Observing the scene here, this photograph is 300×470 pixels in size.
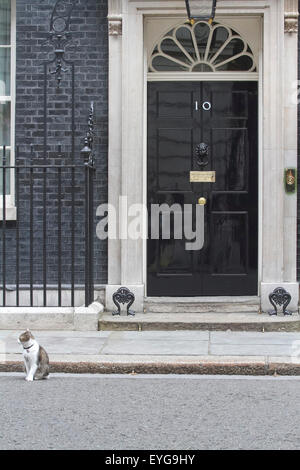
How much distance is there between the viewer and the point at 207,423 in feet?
19.2

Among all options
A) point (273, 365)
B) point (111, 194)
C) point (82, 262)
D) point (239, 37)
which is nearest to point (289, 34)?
point (239, 37)

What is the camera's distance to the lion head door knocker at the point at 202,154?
34.6ft

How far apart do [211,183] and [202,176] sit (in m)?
0.15

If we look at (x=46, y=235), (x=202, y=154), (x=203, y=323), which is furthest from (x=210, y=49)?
(x=203, y=323)

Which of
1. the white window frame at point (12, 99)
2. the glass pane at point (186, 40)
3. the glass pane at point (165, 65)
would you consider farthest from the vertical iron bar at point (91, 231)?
the glass pane at point (186, 40)

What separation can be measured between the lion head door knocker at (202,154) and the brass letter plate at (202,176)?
0.10m

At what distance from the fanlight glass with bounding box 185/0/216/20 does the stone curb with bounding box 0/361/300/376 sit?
4169 mm

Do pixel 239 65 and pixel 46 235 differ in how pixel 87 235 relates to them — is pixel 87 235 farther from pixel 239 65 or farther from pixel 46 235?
pixel 239 65

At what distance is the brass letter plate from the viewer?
34.8 feet

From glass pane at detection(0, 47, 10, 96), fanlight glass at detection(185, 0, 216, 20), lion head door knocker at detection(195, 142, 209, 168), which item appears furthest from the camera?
glass pane at detection(0, 47, 10, 96)

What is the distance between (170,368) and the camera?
25.5 ft

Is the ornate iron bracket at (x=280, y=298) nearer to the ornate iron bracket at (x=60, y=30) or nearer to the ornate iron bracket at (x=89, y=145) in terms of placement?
the ornate iron bracket at (x=89, y=145)

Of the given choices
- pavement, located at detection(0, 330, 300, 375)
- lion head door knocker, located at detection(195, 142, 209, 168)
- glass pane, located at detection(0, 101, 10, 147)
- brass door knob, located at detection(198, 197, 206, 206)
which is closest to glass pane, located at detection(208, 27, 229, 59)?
lion head door knocker, located at detection(195, 142, 209, 168)

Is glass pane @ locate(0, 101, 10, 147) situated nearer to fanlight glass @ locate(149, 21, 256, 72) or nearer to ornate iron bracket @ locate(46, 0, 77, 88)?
ornate iron bracket @ locate(46, 0, 77, 88)
